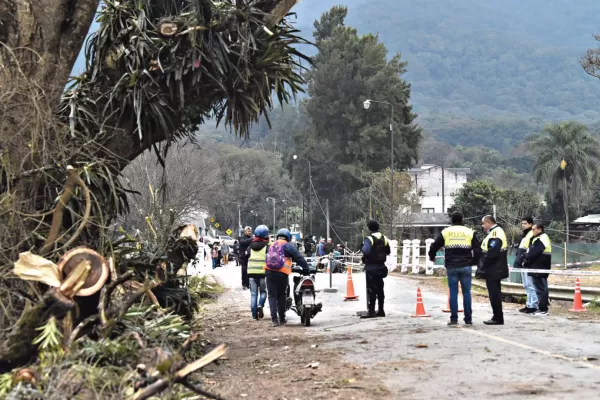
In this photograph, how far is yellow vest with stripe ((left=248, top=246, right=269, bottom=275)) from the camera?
14148 mm

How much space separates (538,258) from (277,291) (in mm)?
4987

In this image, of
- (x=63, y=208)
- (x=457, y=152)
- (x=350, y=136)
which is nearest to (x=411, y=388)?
(x=63, y=208)

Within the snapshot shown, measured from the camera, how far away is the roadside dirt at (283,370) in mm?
7141

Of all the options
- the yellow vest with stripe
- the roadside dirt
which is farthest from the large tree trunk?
the yellow vest with stripe

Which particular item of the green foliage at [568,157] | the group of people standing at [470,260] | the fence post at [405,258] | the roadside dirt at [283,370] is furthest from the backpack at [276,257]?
the green foliage at [568,157]

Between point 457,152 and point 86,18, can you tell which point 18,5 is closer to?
point 86,18

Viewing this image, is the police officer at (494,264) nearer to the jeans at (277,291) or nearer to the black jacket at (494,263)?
the black jacket at (494,263)

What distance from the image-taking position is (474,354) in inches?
356

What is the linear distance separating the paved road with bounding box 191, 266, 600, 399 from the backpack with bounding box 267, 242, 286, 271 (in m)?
1.23

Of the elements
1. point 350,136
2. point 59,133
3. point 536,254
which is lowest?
point 536,254

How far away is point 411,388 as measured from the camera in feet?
23.3

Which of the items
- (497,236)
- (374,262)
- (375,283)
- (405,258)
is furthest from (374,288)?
(405,258)

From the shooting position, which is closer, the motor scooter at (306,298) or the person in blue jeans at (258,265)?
the motor scooter at (306,298)

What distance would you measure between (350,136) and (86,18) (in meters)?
63.0
